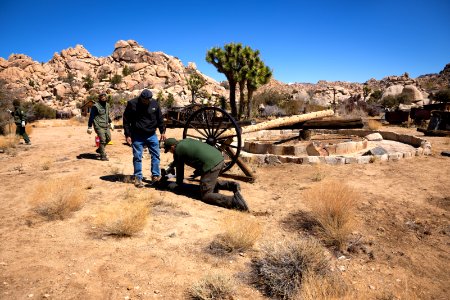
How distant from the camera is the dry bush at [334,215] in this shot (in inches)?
148

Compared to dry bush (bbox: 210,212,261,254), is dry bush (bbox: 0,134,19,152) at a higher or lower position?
higher

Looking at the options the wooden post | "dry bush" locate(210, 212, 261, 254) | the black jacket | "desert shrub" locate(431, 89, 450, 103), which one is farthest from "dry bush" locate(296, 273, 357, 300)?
"desert shrub" locate(431, 89, 450, 103)

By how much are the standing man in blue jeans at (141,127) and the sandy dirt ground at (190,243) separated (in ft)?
1.61

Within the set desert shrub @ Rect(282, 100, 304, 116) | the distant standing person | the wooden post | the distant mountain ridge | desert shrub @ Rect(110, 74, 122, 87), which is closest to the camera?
→ the wooden post

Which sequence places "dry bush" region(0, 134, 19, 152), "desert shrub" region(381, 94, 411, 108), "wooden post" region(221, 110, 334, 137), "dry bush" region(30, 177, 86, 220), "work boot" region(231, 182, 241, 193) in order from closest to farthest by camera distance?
"dry bush" region(30, 177, 86, 220) < "work boot" region(231, 182, 241, 193) < "wooden post" region(221, 110, 334, 137) < "dry bush" region(0, 134, 19, 152) < "desert shrub" region(381, 94, 411, 108)

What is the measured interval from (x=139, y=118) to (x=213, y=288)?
3.84 m

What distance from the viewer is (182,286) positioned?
2.80 metres

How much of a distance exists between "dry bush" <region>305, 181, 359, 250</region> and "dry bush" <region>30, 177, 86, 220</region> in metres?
3.49

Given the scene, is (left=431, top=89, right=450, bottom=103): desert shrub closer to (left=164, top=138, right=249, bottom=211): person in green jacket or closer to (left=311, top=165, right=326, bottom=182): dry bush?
(left=311, top=165, right=326, bottom=182): dry bush

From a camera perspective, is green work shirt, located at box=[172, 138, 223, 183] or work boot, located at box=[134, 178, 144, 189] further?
work boot, located at box=[134, 178, 144, 189]

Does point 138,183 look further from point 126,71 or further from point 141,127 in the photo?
point 126,71

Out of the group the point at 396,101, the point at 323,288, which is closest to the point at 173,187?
the point at 323,288

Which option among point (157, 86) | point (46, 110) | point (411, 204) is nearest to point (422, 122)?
point (411, 204)

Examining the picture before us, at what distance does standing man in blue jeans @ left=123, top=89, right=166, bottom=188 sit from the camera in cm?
564
